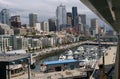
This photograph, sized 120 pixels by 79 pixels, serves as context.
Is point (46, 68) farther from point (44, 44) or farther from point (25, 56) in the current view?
point (44, 44)

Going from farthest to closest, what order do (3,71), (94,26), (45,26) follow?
(94,26) < (45,26) < (3,71)

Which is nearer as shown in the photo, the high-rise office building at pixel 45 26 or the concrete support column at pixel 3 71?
the concrete support column at pixel 3 71

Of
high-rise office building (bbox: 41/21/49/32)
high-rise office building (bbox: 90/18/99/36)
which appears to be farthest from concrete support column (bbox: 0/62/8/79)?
high-rise office building (bbox: 90/18/99/36)

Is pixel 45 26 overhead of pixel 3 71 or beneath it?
overhead

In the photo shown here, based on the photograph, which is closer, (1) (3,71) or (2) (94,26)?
(1) (3,71)

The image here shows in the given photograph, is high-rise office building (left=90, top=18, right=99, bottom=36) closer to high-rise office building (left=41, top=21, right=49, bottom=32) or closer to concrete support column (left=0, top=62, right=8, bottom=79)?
high-rise office building (left=41, top=21, right=49, bottom=32)

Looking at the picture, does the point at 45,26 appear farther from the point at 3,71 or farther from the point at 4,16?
the point at 3,71

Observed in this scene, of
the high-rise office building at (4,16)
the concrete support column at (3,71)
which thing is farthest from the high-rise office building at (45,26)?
the concrete support column at (3,71)

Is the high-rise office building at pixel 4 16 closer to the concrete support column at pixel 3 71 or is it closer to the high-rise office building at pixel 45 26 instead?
the high-rise office building at pixel 45 26

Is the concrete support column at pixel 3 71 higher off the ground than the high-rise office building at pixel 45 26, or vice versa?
the high-rise office building at pixel 45 26

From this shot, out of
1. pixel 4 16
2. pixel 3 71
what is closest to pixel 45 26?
pixel 4 16

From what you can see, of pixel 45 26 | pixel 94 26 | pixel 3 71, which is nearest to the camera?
pixel 3 71
